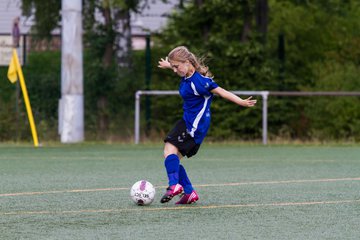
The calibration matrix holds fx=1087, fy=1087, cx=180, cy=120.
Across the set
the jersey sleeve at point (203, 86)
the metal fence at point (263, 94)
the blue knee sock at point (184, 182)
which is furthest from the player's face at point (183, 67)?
the metal fence at point (263, 94)

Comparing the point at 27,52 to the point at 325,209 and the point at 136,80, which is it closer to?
the point at 136,80

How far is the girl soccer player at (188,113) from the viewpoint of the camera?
1079 centimetres

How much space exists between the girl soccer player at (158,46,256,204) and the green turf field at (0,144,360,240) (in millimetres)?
317

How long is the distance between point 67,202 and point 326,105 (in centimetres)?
1381

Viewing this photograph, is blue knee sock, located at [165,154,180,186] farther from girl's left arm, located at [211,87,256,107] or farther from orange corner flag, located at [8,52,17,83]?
orange corner flag, located at [8,52,17,83]

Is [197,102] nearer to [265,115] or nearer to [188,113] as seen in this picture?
[188,113]

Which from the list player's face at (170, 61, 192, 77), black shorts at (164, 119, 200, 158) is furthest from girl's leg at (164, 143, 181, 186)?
player's face at (170, 61, 192, 77)

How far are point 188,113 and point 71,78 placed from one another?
40.2ft

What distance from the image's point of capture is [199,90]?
10797 millimetres

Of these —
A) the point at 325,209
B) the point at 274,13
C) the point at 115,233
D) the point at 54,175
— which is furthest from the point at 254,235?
the point at 274,13

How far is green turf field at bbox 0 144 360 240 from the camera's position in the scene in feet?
28.5

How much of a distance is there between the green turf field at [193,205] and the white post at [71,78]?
3218mm

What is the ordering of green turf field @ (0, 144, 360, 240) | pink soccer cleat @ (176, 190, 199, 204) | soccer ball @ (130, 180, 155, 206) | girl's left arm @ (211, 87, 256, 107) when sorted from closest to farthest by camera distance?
green turf field @ (0, 144, 360, 240), soccer ball @ (130, 180, 155, 206), girl's left arm @ (211, 87, 256, 107), pink soccer cleat @ (176, 190, 199, 204)

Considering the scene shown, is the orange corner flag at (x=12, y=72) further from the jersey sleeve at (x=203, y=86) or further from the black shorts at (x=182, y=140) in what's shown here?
the jersey sleeve at (x=203, y=86)
